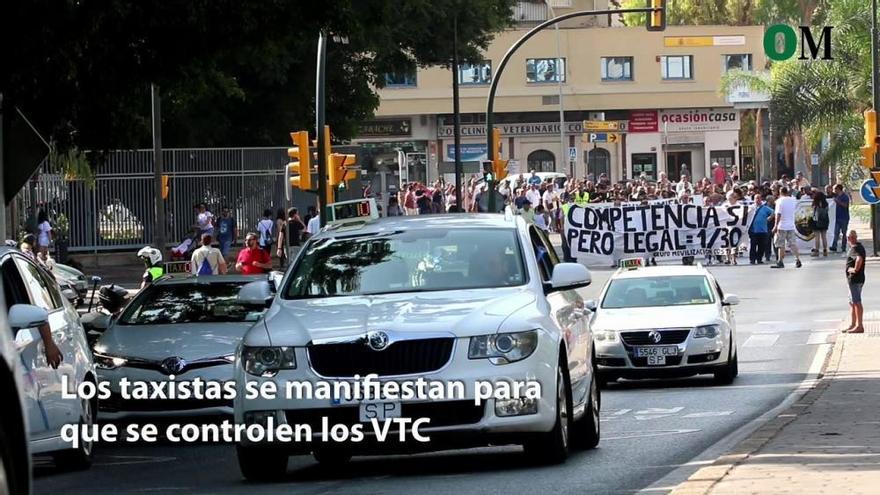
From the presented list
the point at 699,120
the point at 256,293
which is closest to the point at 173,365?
the point at 256,293

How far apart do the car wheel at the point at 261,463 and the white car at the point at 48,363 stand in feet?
4.54

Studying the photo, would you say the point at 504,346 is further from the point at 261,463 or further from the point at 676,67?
the point at 676,67

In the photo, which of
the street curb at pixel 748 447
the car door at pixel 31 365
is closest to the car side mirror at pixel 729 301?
the street curb at pixel 748 447

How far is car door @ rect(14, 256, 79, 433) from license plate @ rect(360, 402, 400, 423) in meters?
2.48

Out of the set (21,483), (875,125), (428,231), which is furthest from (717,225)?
(21,483)

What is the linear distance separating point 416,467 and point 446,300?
4.74 feet

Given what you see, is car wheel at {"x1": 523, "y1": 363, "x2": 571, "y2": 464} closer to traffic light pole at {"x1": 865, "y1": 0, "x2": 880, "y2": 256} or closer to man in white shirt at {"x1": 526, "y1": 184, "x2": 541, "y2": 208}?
traffic light pole at {"x1": 865, "y1": 0, "x2": 880, "y2": 256}

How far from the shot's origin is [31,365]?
11.7m

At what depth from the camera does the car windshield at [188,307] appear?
16203mm

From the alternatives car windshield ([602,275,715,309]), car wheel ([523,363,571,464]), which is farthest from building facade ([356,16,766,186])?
car wheel ([523,363,571,464])

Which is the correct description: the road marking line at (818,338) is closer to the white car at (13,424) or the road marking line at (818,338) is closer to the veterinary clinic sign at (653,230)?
the veterinary clinic sign at (653,230)

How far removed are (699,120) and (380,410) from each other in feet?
270

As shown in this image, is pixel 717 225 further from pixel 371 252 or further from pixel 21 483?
pixel 21 483

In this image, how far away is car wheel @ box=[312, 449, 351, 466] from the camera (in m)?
11.2
